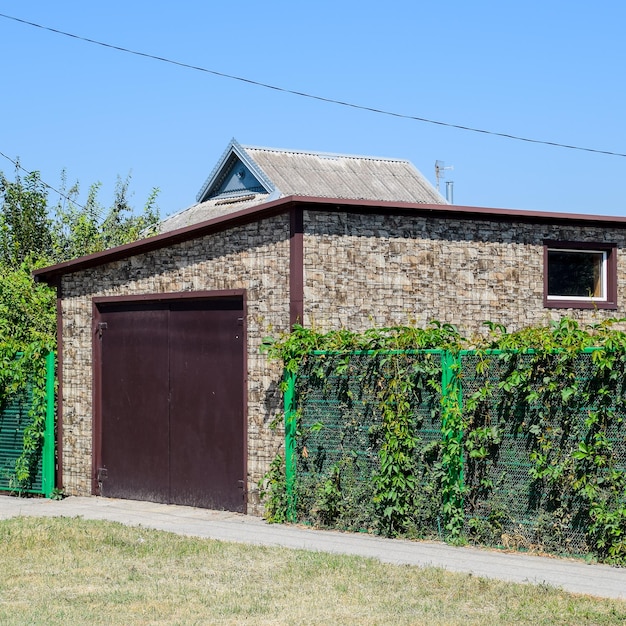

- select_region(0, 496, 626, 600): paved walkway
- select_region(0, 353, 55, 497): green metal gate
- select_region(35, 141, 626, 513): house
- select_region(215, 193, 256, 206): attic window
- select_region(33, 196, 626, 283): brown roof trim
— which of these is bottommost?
select_region(0, 496, 626, 600): paved walkway

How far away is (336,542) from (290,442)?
5.36ft

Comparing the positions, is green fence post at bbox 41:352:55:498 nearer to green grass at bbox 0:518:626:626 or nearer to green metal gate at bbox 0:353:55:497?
green metal gate at bbox 0:353:55:497

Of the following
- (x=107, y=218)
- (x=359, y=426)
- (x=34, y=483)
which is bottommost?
(x=34, y=483)

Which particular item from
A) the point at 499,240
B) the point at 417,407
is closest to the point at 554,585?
the point at 417,407

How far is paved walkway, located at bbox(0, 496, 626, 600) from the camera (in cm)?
955

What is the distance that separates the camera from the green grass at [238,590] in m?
8.13

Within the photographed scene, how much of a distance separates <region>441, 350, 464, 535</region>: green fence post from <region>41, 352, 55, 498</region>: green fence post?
6.28 metres

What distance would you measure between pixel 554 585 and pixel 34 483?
8.65 metres

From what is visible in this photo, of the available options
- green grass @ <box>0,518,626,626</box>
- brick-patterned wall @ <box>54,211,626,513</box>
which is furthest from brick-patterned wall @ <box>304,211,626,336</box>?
green grass @ <box>0,518,626,626</box>

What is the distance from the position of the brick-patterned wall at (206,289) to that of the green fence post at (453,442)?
230 cm

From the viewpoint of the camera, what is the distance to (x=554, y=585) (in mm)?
9133

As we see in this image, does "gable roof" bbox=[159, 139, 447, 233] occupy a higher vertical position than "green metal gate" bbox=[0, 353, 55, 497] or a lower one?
higher

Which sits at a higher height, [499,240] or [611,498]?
[499,240]

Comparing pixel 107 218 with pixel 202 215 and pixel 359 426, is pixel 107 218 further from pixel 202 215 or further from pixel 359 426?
pixel 359 426
